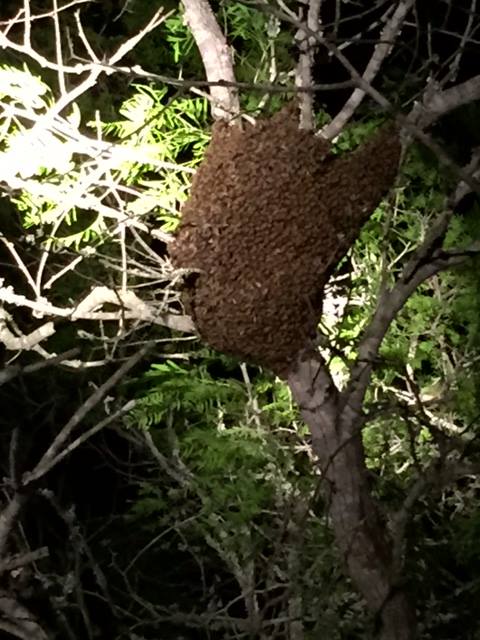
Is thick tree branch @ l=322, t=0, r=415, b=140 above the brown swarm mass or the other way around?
above


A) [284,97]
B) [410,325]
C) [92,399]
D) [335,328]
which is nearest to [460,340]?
[410,325]

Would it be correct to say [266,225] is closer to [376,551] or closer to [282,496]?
[376,551]

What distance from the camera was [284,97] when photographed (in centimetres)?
354

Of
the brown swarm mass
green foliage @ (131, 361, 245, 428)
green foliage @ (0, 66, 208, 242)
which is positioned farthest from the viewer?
green foliage @ (131, 361, 245, 428)

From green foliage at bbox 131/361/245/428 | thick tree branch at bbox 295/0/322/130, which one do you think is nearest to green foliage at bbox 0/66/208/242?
thick tree branch at bbox 295/0/322/130

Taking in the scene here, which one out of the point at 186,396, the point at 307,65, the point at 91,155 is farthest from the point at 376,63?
the point at 186,396

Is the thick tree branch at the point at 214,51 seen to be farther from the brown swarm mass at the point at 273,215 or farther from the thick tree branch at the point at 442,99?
the thick tree branch at the point at 442,99

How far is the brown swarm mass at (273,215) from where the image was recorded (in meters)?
2.75

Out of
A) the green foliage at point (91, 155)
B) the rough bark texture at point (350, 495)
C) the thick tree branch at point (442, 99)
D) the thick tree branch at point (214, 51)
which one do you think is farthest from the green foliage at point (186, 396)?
the thick tree branch at point (442, 99)

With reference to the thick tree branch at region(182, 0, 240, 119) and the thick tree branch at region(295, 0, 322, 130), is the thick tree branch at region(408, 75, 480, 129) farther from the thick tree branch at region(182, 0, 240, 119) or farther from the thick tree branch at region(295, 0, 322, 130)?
the thick tree branch at region(182, 0, 240, 119)

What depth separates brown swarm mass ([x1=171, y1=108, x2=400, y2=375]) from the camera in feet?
9.03

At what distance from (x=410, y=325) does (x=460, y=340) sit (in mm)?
242

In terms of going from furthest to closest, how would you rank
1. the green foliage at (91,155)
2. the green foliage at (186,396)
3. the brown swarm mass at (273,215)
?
the green foliage at (186,396) < the green foliage at (91,155) < the brown swarm mass at (273,215)

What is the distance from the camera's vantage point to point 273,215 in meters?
2.76
